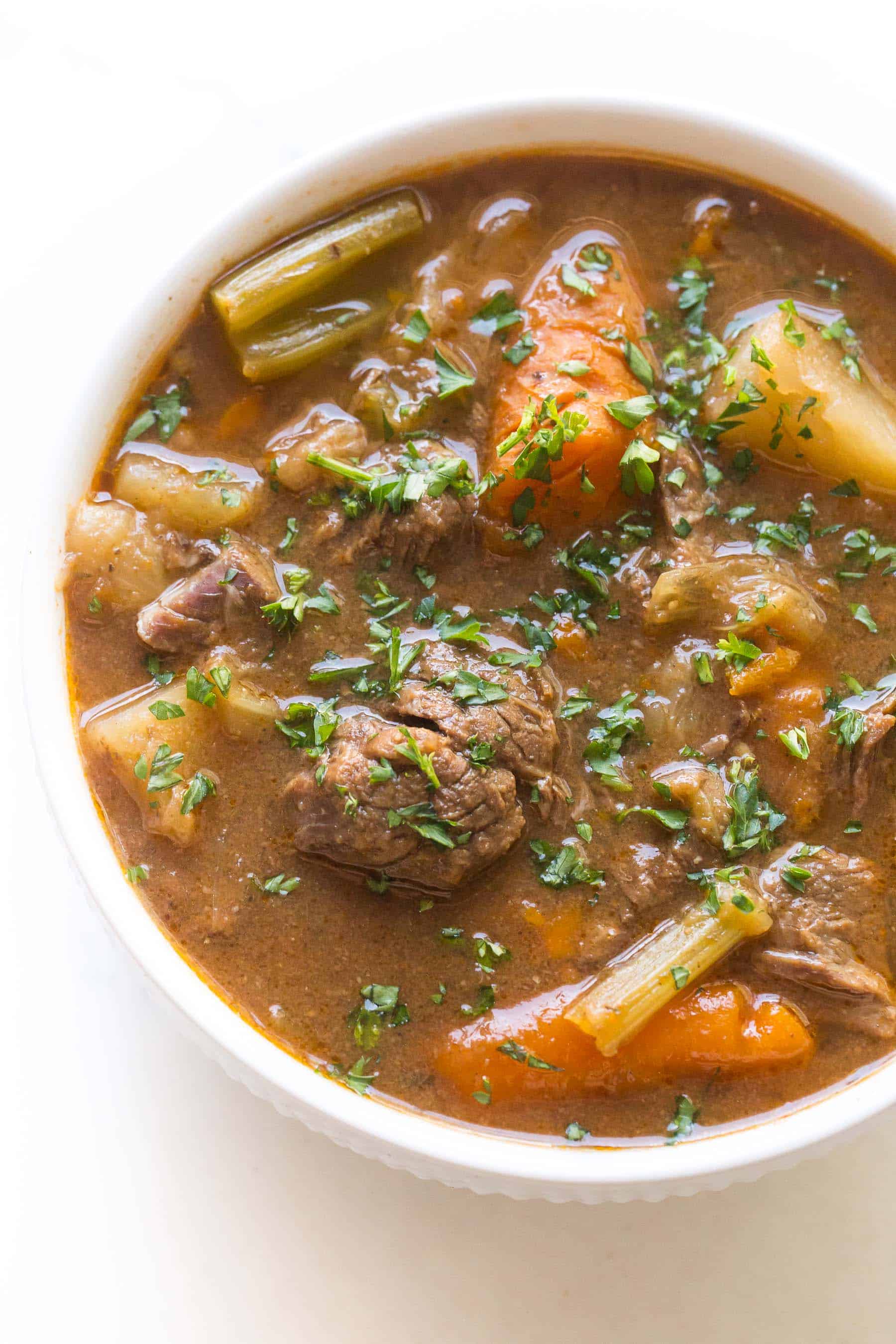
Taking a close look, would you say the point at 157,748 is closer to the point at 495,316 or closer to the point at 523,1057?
the point at 523,1057

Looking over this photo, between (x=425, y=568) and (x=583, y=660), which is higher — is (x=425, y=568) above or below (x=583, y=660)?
above

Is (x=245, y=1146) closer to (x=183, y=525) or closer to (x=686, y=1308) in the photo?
(x=686, y=1308)

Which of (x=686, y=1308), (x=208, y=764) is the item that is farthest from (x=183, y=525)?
(x=686, y=1308)

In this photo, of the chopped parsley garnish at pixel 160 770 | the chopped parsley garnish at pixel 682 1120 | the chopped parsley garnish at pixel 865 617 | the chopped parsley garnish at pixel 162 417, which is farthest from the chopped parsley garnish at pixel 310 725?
the chopped parsley garnish at pixel 865 617

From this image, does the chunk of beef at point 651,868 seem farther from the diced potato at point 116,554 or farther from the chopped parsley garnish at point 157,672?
the diced potato at point 116,554

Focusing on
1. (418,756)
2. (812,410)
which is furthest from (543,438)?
(418,756)

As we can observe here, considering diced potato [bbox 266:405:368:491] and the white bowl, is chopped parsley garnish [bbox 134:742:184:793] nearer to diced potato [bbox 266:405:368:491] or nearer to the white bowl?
the white bowl
